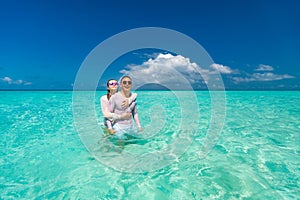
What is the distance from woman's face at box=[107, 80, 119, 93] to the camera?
5070mm

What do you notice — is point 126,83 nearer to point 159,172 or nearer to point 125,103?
point 125,103

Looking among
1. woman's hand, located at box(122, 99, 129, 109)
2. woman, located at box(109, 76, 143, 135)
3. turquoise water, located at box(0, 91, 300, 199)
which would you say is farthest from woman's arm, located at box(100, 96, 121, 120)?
turquoise water, located at box(0, 91, 300, 199)

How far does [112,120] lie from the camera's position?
5.13 metres

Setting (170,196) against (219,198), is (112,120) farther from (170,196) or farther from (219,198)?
(219,198)

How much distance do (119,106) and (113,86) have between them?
1.98ft

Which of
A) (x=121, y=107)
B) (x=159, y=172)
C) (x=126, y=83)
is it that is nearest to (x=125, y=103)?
(x=121, y=107)

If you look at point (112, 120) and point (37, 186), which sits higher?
point (112, 120)

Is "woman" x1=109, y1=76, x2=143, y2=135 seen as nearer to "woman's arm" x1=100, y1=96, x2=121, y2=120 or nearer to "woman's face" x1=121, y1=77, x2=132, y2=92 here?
"woman's face" x1=121, y1=77, x2=132, y2=92

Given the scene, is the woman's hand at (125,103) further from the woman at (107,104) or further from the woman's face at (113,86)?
the woman's face at (113,86)

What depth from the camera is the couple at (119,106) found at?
15.8 ft

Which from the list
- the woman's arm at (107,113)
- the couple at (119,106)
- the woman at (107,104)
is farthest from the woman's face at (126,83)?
the woman's arm at (107,113)

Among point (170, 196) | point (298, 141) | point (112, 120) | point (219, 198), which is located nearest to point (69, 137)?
point (112, 120)

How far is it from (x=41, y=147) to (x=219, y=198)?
524 centimetres

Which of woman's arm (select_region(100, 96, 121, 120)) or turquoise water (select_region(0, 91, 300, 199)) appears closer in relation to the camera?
turquoise water (select_region(0, 91, 300, 199))
